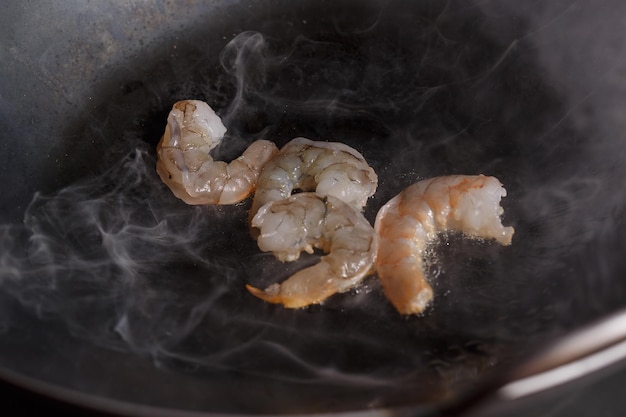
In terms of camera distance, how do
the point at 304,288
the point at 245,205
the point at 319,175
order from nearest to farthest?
the point at 304,288
the point at 319,175
the point at 245,205

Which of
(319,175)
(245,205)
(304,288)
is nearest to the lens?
(304,288)

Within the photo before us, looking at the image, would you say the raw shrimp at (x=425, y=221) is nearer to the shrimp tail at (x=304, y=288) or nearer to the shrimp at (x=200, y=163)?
the shrimp tail at (x=304, y=288)

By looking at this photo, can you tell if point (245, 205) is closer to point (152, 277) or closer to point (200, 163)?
point (200, 163)

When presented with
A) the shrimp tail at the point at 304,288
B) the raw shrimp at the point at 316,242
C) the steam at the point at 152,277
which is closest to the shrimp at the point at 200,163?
the steam at the point at 152,277

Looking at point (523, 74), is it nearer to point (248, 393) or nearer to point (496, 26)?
point (496, 26)

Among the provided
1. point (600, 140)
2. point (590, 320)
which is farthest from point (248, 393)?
point (600, 140)

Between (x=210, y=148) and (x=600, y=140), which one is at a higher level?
(x=210, y=148)

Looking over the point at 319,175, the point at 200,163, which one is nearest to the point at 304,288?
the point at 319,175
